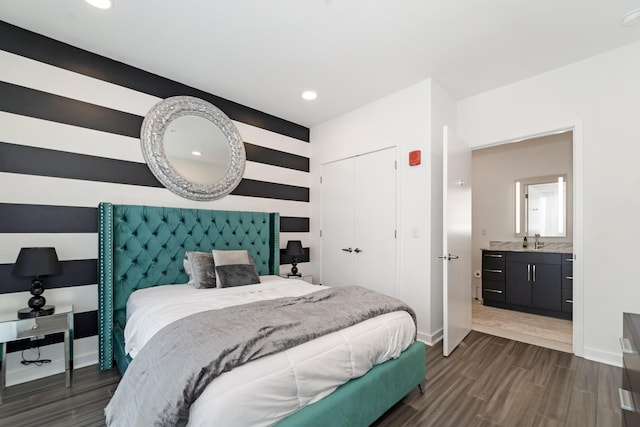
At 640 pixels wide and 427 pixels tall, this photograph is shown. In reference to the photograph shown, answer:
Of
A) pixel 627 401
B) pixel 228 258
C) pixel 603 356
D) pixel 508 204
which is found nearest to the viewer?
pixel 627 401

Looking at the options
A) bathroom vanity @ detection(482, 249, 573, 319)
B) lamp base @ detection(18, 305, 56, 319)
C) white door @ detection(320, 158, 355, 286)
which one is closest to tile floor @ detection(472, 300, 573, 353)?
bathroom vanity @ detection(482, 249, 573, 319)

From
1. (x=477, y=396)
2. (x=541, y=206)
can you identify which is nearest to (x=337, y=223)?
(x=477, y=396)

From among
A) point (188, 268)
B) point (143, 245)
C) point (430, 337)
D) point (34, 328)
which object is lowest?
point (430, 337)

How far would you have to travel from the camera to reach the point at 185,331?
4.62ft

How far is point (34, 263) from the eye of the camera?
1985 mm

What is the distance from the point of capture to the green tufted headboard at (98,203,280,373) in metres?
2.36

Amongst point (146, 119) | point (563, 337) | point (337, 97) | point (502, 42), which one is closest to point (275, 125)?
point (337, 97)

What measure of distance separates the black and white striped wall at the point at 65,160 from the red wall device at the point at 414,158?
2507mm

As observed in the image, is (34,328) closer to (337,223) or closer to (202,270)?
(202,270)

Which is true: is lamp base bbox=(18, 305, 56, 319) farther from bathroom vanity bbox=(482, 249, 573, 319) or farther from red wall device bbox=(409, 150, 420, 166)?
bathroom vanity bbox=(482, 249, 573, 319)

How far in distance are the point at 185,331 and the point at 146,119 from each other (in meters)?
2.24

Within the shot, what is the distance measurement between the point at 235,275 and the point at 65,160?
67.1 inches

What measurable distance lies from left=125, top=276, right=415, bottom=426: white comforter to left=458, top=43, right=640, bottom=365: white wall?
1900 millimetres

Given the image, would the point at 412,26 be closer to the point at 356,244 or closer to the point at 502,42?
the point at 502,42
